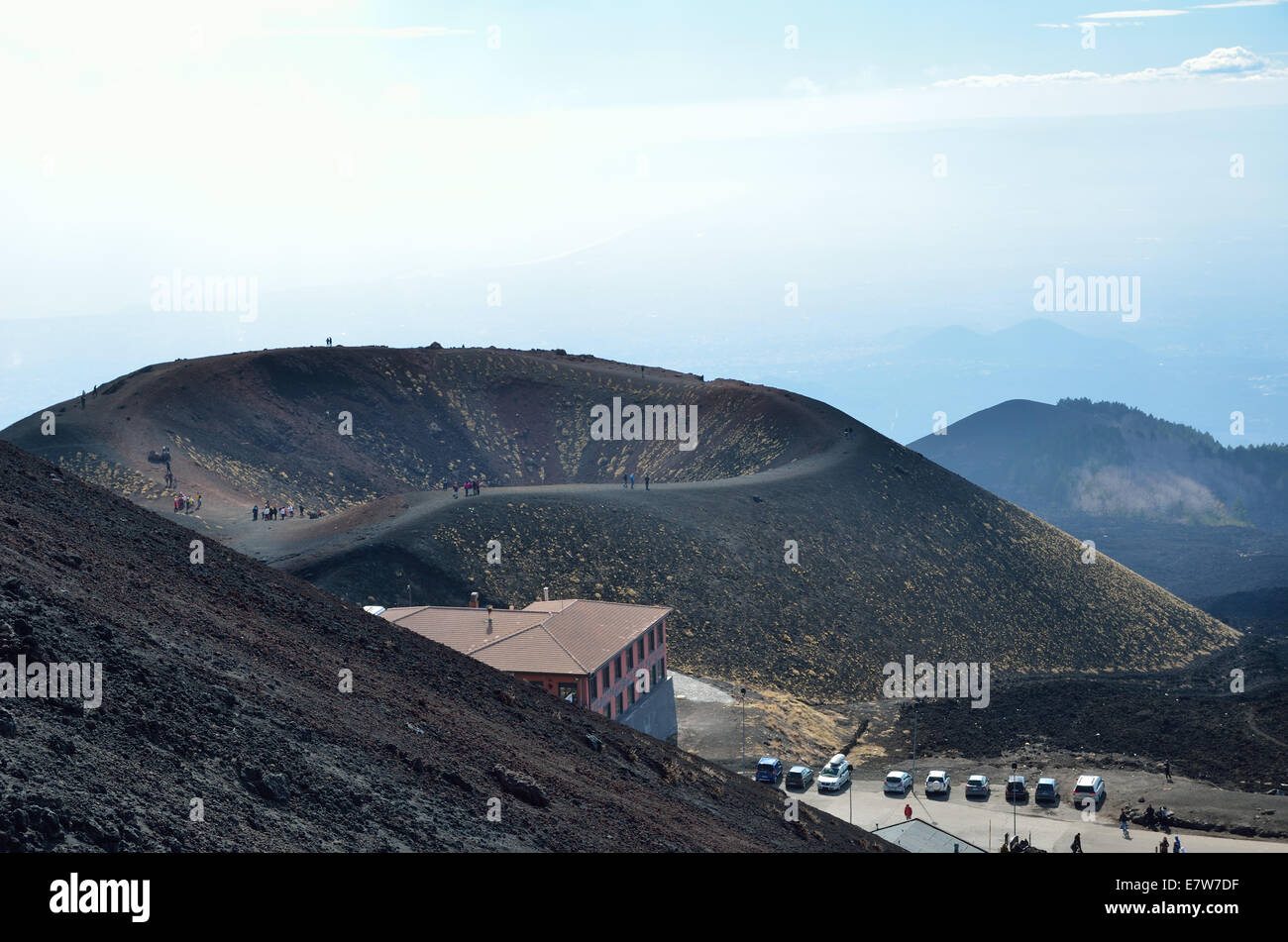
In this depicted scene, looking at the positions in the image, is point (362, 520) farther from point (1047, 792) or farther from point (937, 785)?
point (1047, 792)

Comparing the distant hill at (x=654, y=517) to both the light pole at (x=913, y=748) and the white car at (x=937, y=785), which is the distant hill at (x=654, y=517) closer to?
the light pole at (x=913, y=748)

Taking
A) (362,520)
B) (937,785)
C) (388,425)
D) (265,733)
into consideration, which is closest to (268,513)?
(362,520)

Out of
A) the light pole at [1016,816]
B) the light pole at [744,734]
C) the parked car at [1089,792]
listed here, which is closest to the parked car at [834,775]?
the light pole at [744,734]

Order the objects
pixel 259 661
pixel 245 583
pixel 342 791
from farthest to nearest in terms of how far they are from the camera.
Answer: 1. pixel 245 583
2. pixel 259 661
3. pixel 342 791
